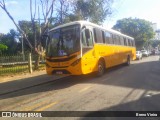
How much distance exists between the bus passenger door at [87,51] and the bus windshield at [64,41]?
43 cm

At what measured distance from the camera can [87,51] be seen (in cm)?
1261

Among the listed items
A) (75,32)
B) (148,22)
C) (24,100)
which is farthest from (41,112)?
(148,22)

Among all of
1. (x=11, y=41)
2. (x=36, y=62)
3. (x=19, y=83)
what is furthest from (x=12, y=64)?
(x=11, y=41)

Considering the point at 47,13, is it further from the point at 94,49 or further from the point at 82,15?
the point at 94,49

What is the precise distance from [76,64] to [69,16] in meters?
22.6

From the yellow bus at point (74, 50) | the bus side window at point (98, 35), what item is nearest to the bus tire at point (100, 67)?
the yellow bus at point (74, 50)

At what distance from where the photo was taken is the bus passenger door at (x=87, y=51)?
1223cm

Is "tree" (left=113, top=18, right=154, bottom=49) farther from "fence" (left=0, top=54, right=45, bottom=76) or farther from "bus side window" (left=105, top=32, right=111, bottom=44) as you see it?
"bus side window" (left=105, top=32, right=111, bottom=44)

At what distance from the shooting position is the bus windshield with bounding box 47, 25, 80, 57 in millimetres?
12016

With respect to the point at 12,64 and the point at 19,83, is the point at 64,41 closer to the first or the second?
the point at 19,83

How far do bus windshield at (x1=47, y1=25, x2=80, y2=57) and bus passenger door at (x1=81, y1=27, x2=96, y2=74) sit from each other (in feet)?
1.40

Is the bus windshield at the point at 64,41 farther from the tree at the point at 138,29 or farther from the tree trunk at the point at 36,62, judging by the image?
the tree at the point at 138,29

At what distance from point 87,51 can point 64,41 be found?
1343 millimetres

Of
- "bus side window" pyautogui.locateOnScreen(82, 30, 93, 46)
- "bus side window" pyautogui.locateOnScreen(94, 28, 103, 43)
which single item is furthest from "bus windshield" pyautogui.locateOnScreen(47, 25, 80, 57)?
"bus side window" pyautogui.locateOnScreen(94, 28, 103, 43)
